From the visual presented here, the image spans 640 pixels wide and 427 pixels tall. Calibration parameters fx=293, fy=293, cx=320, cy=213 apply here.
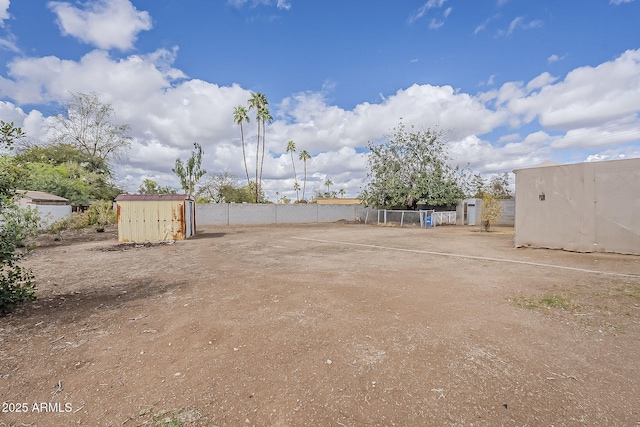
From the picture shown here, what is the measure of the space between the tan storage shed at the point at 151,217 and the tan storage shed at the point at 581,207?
14090 millimetres

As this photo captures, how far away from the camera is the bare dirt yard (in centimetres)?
228

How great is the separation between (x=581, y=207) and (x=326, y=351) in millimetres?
10294

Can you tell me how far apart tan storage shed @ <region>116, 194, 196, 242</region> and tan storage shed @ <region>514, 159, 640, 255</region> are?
555 inches

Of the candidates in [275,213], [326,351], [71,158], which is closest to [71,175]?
[71,158]

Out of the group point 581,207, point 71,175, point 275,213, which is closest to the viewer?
point 581,207

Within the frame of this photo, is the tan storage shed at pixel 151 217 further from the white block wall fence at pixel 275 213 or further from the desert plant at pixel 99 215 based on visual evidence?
the white block wall fence at pixel 275 213

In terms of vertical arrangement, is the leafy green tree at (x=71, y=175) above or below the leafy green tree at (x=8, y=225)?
above

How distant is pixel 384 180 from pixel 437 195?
15.4ft

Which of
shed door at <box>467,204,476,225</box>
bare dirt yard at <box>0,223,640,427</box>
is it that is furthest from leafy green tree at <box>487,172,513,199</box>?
bare dirt yard at <box>0,223,640,427</box>

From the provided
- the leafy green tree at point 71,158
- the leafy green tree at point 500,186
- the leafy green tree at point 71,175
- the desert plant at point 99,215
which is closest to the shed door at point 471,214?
the leafy green tree at point 500,186

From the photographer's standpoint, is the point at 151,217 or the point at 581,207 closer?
the point at 581,207

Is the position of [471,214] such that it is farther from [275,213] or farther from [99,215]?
[99,215]

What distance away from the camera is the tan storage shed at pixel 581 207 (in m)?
8.52

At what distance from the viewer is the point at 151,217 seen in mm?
13305
